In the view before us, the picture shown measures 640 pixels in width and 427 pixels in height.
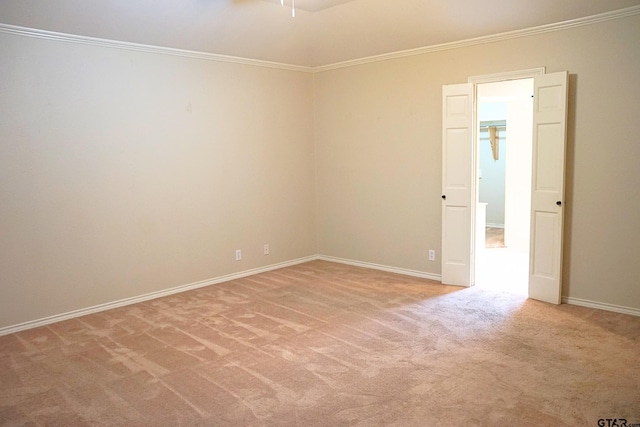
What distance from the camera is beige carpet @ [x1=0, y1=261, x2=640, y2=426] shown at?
2861 mm

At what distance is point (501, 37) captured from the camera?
4867mm

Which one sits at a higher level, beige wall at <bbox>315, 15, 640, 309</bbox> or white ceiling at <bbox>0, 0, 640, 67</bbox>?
white ceiling at <bbox>0, 0, 640, 67</bbox>

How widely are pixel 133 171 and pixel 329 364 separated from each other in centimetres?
284

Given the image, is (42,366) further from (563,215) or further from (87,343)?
(563,215)

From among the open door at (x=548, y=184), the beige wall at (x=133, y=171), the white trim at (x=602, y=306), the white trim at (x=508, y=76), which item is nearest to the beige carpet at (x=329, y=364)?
the white trim at (x=602, y=306)

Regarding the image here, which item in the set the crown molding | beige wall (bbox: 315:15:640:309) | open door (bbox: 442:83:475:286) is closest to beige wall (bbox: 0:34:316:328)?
beige wall (bbox: 315:15:640:309)

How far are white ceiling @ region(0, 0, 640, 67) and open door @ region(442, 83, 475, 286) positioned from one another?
680 mm

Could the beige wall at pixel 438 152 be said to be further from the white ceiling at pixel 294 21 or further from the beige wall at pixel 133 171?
the beige wall at pixel 133 171

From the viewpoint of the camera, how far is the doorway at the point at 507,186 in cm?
569

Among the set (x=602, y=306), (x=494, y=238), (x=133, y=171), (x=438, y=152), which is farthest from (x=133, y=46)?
(x=494, y=238)

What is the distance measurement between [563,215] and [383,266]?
88.6 inches

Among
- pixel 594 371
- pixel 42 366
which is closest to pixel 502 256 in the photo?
pixel 594 371

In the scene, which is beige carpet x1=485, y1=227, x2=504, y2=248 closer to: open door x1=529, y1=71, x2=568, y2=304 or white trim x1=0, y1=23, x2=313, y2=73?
open door x1=529, y1=71, x2=568, y2=304

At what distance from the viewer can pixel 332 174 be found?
6.59 metres
